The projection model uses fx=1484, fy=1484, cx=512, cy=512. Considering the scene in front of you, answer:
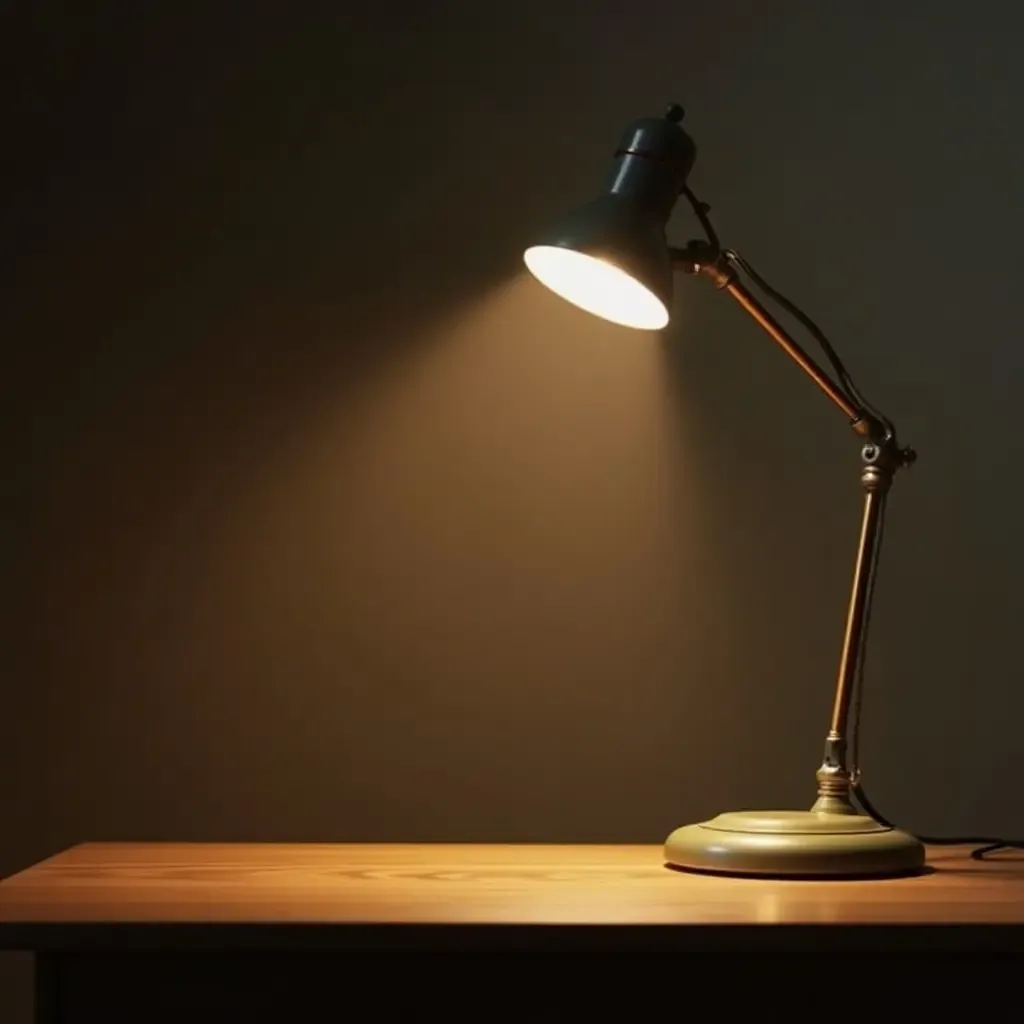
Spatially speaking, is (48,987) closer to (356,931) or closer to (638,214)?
(356,931)

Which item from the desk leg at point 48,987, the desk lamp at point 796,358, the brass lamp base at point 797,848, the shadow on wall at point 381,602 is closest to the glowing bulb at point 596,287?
the desk lamp at point 796,358

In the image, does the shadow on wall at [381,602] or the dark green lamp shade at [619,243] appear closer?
the dark green lamp shade at [619,243]

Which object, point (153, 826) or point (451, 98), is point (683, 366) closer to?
point (451, 98)

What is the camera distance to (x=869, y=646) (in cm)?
146

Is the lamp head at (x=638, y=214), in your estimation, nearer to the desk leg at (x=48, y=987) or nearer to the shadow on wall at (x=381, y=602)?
the shadow on wall at (x=381, y=602)

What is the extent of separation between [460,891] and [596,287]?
520 millimetres

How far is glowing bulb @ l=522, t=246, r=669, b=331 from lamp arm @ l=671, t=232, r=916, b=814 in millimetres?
54

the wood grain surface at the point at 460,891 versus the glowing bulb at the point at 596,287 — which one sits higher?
the glowing bulb at the point at 596,287

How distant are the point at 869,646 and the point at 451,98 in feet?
2.26

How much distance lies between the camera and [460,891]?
0.98 m

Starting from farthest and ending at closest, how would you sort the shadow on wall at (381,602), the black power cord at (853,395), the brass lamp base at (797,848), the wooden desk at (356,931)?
1. the shadow on wall at (381,602)
2. the black power cord at (853,395)
3. the brass lamp base at (797,848)
4. the wooden desk at (356,931)

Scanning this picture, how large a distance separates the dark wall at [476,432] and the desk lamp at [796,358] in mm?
267

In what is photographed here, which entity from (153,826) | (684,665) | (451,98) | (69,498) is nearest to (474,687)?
(684,665)

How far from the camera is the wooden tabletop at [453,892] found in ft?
2.81
